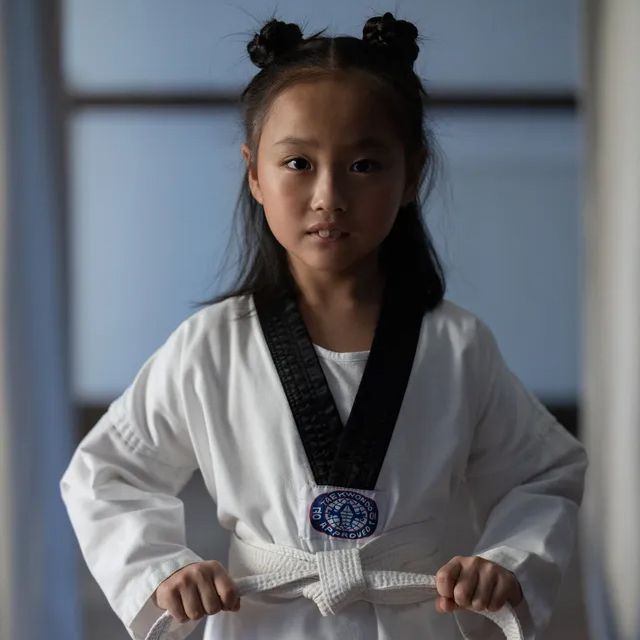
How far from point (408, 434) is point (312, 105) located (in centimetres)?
42

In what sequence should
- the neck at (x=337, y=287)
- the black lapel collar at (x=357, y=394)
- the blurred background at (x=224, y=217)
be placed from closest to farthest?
1. the black lapel collar at (x=357, y=394)
2. the neck at (x=337, y=287)
3. the blurred background at (x=224, y=217)

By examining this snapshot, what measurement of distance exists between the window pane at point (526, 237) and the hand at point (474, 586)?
6.77 ft

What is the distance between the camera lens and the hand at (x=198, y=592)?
1.14 metres

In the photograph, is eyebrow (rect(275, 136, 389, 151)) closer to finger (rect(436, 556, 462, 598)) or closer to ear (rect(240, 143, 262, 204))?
ear (rect(240, 143, 262, 204))

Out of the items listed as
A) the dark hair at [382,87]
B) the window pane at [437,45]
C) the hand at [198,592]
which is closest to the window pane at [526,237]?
the window pane at [437,45]

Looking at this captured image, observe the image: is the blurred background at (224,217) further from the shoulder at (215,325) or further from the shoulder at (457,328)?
the shoulder at (457,328)

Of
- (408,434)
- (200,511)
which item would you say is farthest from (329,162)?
(200,511)

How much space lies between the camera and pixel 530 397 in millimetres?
1383

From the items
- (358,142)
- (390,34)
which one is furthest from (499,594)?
(390,34)

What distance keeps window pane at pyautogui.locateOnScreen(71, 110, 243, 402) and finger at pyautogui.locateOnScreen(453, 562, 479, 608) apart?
211cm

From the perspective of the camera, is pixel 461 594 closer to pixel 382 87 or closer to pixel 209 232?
pixel 382 87

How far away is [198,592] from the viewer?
1156mm

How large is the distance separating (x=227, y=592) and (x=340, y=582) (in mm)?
135

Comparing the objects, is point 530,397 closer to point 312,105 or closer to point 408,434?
point 408,434
